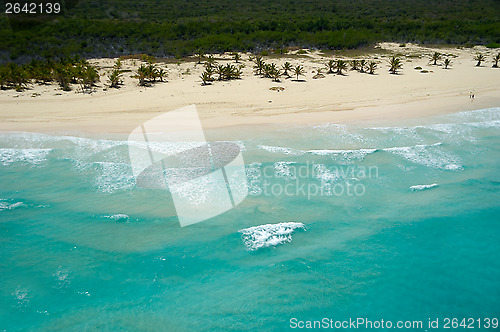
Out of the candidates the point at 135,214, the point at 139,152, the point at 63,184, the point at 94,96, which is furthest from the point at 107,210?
the point at 94,96

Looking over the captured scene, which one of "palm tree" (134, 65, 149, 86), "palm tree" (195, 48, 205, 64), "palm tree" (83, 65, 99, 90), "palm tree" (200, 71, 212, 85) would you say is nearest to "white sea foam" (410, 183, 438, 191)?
"palm tree" (200, 71, 212, 85)

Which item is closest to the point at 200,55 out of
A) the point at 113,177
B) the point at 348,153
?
the point at 348,153

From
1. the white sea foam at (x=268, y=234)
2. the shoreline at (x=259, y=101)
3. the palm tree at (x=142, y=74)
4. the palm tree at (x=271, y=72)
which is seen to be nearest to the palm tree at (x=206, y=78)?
the shoreline at (x=259, y=101)

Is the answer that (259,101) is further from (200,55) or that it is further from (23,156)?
(200,55)

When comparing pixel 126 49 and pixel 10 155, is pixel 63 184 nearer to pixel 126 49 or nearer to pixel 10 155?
pixel 10 155

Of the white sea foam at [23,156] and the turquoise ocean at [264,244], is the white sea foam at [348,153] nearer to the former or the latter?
the turquoise ocean at [264,244]
